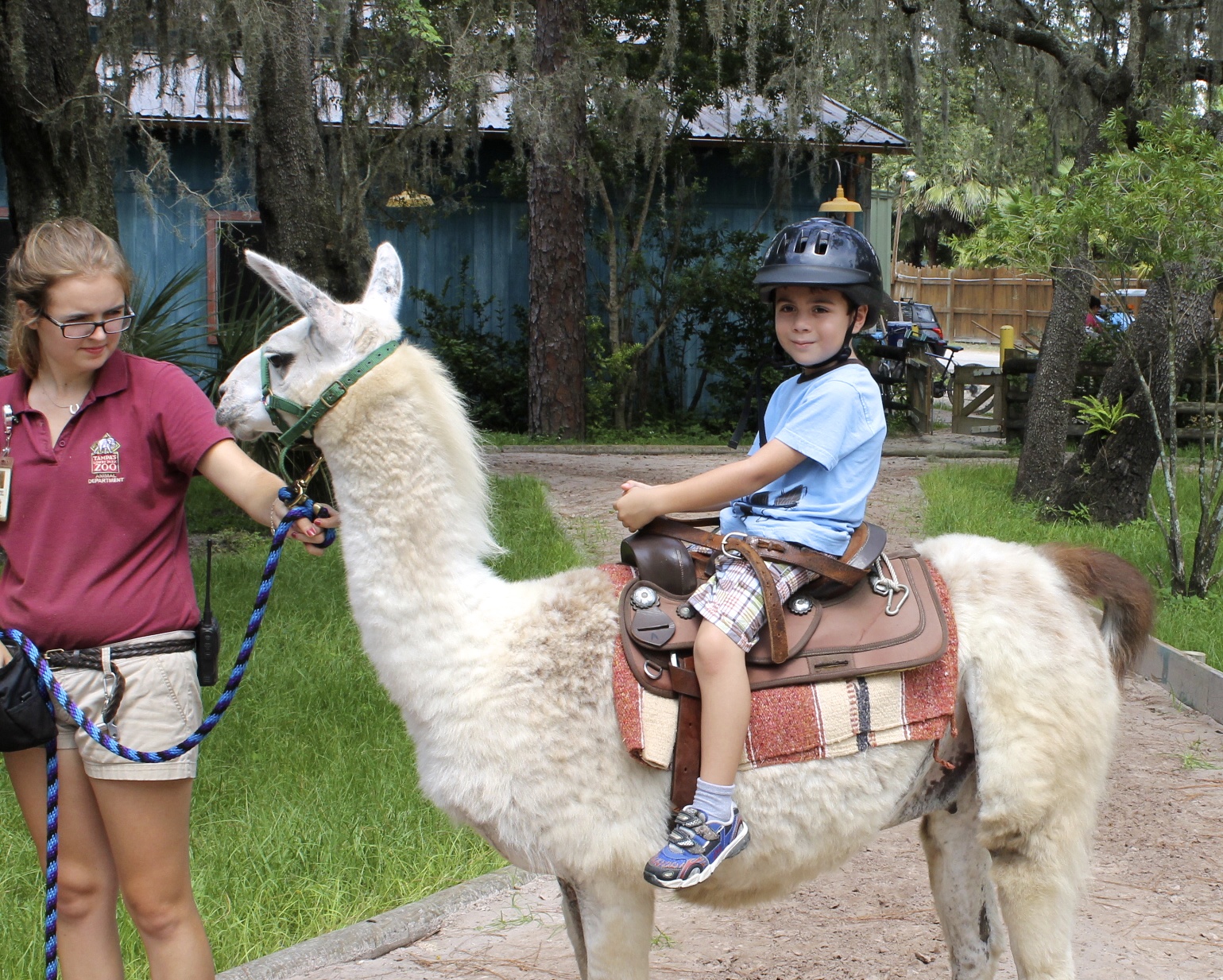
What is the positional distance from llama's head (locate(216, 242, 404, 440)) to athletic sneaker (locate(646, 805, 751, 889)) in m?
1.34

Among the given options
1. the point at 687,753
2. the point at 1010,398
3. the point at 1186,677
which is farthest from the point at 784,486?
the point at 1010,398

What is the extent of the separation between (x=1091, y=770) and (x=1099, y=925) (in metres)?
1.29

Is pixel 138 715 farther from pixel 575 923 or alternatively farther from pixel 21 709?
pixel 575 923

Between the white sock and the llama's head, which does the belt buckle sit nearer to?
the white sock

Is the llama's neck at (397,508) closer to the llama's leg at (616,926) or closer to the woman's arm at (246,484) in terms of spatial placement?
the woman's arm at (246,484)

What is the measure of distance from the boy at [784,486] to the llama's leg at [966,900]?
0.87 metres

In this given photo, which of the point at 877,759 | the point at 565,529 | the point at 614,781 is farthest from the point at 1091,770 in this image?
the point at 565,529

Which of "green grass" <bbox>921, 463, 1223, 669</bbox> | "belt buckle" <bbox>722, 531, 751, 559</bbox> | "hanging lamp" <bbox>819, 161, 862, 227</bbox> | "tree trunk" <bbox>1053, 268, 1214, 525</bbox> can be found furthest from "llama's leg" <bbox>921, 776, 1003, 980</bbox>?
"hanging lamp" <bbox>819, 161, 862, 227</bbox>

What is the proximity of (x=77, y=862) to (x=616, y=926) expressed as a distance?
4.30ft

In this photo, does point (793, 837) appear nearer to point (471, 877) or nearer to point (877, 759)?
point (877, 759)

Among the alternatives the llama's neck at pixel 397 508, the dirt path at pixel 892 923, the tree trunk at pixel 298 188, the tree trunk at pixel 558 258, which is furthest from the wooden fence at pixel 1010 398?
the llama's neck at pixel 397 508

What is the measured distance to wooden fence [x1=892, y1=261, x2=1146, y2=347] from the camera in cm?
3781

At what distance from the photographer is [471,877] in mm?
4301

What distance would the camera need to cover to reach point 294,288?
Result: 2.70 metres
